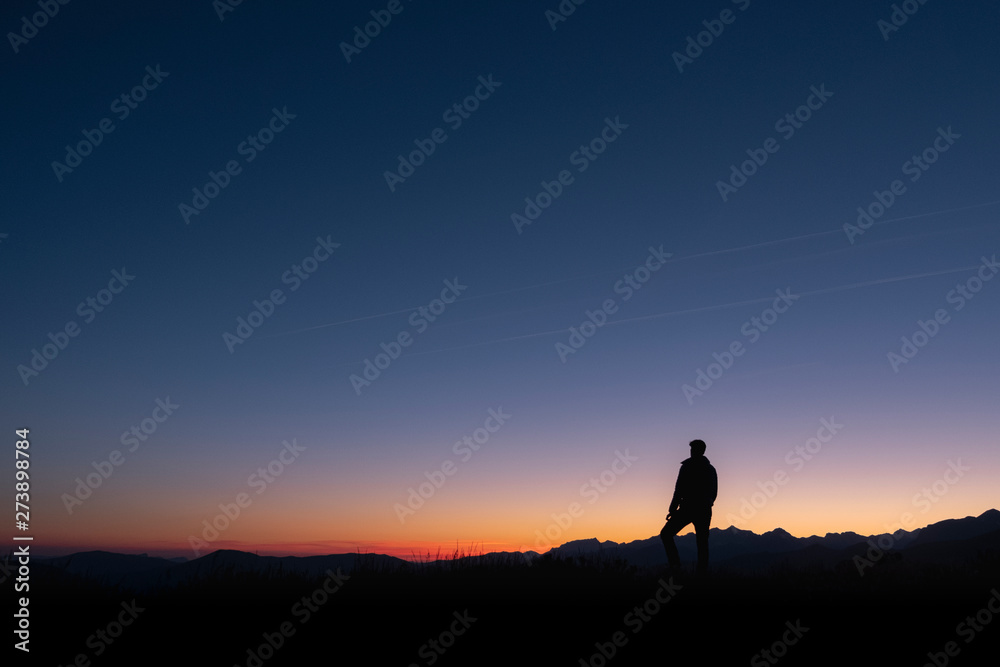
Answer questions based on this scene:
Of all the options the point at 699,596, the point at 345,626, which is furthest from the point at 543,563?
the point at 345,626

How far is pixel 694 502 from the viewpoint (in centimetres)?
1313

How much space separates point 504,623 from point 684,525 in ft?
18.4

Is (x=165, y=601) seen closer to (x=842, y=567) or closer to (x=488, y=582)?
(x=488, y=582)

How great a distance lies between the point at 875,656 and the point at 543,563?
7.26 meters

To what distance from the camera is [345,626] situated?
8.77 m
